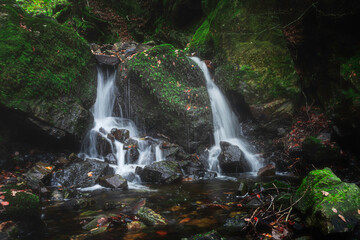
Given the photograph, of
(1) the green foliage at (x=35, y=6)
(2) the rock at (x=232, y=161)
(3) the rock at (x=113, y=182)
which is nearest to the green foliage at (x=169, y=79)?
(2) the rock at (x=232, y=161)

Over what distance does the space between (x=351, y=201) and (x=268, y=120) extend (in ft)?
22.1

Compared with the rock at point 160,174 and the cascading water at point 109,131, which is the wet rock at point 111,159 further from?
the rock at point 160,174

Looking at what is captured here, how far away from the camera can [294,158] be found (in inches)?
291

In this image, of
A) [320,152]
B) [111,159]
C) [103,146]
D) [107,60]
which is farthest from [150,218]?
[107,60]

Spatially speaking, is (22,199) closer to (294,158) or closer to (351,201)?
(351,201)

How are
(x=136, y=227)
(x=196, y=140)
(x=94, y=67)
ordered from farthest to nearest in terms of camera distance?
1. (x=94, y=67)
2. (x=196, y=140)
3. (x=136, y=227)

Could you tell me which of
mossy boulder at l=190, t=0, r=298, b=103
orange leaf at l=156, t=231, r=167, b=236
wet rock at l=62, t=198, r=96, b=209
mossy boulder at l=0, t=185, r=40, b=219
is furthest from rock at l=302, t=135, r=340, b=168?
mossy boulder at l=0, t=185, r=40, b=219

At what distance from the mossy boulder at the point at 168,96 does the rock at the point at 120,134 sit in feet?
3.08

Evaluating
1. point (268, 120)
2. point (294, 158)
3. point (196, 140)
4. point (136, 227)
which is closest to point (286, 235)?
point (136, 227)

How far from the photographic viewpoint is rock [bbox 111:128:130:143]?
870 cm

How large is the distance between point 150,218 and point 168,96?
19.7 feet

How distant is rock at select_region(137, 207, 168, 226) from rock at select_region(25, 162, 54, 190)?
3054 millimetres

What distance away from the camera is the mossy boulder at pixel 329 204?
263 centimetres

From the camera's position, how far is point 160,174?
6.77m
